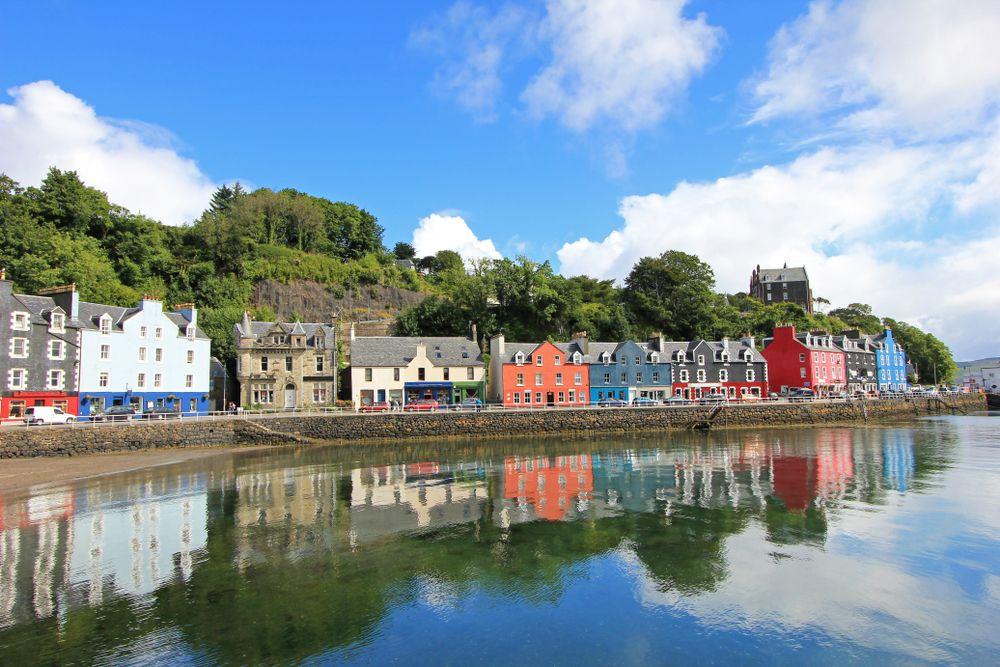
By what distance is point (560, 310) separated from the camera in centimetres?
6244

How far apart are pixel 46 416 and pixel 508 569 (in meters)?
33.7

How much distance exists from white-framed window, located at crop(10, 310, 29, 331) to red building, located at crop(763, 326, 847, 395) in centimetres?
6556

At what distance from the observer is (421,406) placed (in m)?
44.9

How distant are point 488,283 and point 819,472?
3918 cm

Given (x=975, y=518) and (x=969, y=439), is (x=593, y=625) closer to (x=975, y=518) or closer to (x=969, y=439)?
(x=975, y=518)

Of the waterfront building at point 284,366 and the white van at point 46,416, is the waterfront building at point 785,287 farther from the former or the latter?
the white van at point 46,416

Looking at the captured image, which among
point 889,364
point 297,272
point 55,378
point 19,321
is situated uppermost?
point 297,272

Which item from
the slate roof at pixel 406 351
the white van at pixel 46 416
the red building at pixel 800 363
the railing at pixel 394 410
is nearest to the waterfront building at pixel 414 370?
the slate roof at pixel 406 351

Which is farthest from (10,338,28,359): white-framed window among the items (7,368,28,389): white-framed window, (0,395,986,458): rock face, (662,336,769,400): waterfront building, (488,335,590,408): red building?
(662,336,769,400): waterfront building

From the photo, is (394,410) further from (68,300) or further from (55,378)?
(68,300)

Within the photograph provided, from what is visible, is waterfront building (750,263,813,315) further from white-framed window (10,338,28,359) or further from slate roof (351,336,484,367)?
white-framed window (10,338,28,359)

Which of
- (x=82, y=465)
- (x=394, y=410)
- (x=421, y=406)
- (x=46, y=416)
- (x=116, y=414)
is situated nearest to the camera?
(x=82, y=465)

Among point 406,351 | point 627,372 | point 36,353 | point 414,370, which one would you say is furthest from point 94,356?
point 627,372

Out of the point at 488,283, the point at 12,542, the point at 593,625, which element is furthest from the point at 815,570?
the point at 488,283
